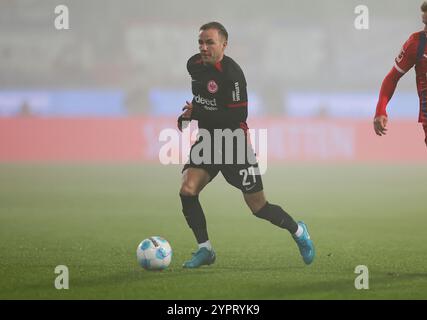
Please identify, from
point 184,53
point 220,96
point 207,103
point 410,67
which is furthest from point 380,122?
point 184,53

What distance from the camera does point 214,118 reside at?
7.76m

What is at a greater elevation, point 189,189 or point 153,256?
point 189,189

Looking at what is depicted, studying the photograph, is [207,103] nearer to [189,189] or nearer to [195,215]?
[189,189]

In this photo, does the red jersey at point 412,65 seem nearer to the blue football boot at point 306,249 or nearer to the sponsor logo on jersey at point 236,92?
the sponsor logo on jersey at point 236,92

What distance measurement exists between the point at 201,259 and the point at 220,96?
4.73 feet

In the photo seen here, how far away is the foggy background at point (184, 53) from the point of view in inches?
1325

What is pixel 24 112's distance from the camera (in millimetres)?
28766

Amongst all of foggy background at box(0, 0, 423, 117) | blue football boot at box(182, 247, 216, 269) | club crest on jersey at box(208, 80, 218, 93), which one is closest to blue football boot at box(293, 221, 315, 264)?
blue football boot at box(182, 247, 216, 269)

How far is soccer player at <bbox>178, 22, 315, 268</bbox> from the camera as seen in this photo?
772cm

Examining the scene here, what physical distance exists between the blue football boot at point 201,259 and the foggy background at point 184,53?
24.5 metres

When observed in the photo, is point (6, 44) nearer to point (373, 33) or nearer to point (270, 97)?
point (270, 97)


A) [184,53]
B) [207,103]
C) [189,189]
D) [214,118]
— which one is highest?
[184,53]

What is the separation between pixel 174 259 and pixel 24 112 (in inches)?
834

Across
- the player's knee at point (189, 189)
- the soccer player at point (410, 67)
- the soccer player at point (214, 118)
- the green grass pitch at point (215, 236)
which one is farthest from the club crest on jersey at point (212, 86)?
the green grass pitch at point (215, 236)
